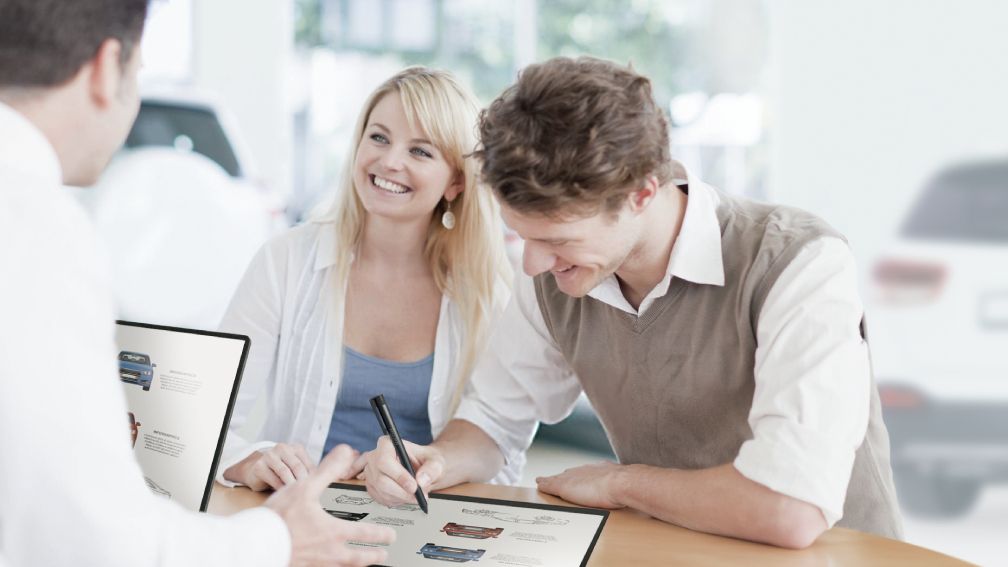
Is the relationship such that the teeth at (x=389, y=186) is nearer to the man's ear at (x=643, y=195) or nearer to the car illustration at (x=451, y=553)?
the man's ear at (x=643, y=195)

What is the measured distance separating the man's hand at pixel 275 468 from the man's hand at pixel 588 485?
37 cm

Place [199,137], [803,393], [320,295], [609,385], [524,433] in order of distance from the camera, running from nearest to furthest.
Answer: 1. [803,393]
2. [609,385]
3. [524,433]
4. [320,295]
5. [199,137]

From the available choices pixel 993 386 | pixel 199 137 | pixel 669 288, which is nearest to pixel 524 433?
pixel 669 288

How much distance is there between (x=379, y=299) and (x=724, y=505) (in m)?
0.99

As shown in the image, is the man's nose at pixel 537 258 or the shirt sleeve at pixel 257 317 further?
the shirt sleeve at pixel 257 317

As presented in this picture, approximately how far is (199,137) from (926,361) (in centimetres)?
356

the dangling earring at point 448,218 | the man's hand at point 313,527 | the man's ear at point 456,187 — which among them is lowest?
the man's hand at point 313,527

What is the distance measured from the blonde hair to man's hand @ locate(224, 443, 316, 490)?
454 mm

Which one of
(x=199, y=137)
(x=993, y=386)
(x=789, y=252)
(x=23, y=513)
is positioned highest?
(x=789, y=252)

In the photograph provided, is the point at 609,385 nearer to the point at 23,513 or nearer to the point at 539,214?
the point at 539,214

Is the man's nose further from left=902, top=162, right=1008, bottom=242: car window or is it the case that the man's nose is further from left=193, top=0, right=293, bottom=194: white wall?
left=193, top=0, right=293, bottom=194: white wall

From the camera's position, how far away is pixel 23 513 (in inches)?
35.3

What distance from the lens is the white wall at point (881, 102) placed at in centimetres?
443

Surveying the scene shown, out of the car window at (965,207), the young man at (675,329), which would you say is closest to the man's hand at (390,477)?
the young man at (675,329)
